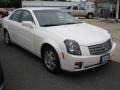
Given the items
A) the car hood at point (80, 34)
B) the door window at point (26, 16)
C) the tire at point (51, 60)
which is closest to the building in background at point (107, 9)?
the door window at point (26, 16)

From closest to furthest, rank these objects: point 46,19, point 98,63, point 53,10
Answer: point 98,63, point 46,19, point 53,10

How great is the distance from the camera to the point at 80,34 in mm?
4961

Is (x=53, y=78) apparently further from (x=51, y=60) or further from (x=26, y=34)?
(x=26, y=34)

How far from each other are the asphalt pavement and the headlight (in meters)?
0.66

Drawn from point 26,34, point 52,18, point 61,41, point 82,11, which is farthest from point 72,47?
point 82,11

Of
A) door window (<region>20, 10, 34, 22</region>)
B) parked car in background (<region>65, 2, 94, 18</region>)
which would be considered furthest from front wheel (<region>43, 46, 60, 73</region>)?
parked car in background (<region>65, 2, 94, 18</region>)

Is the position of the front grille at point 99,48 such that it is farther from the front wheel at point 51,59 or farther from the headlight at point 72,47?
the front wheel at point 51,59

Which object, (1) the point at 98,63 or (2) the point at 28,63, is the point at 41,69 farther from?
(1) the point at 98,63

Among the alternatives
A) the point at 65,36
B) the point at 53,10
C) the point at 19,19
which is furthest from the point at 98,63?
Answer: the point at 19,19

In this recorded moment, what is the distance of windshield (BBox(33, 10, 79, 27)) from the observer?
5.67 m

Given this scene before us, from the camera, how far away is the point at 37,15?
19.1ft

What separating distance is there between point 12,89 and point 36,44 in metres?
1.51

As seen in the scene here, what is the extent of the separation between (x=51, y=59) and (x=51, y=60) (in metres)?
Result: 0.02

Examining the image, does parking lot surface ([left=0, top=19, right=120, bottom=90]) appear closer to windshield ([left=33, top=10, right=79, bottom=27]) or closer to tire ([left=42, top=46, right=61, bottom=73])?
tire ([left=42, top=46, right=61, bottom=73])
